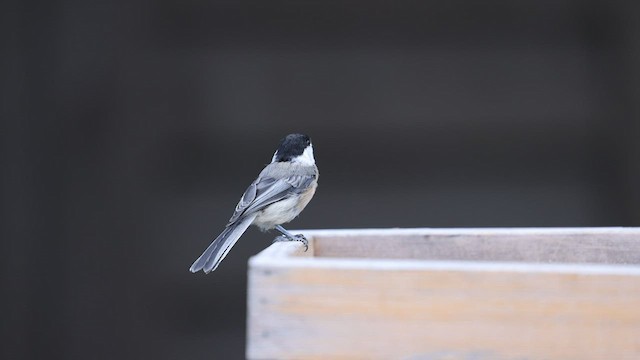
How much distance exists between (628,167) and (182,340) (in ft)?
7.87

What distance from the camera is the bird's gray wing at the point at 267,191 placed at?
226 centimetres

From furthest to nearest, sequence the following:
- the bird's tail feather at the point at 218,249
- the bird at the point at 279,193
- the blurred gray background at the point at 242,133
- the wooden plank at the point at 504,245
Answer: the blurred gray background at the point at 242,133 < the bird at the point at 279,193 < the bird's tail feather at the point at 218,249 < the wooden plank at the point at 504,245

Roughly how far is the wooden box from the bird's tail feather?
0.80m

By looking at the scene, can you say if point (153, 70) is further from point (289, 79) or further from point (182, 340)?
point (182, 340)

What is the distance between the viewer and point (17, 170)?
3.30m

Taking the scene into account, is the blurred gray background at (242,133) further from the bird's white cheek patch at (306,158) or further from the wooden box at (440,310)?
the wooden box at (440,310)

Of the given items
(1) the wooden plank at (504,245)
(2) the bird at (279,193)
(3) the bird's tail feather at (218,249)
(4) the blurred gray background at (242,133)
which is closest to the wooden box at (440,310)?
(1) the wooden plank at (504,245)

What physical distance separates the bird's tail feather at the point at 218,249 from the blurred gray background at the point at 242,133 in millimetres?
1352

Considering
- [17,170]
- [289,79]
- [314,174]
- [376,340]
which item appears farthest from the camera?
[289,79]

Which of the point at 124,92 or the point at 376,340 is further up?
the point at 124,92

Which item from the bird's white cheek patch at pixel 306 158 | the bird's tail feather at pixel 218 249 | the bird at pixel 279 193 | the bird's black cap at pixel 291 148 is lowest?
the bird's tail feather at pixel 218 249

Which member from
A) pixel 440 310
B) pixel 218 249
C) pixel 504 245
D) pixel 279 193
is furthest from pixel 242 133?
pixel 440 310

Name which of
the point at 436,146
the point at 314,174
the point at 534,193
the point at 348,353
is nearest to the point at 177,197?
the point at 314,174

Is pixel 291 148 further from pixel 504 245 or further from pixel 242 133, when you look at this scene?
pixel 504 245
